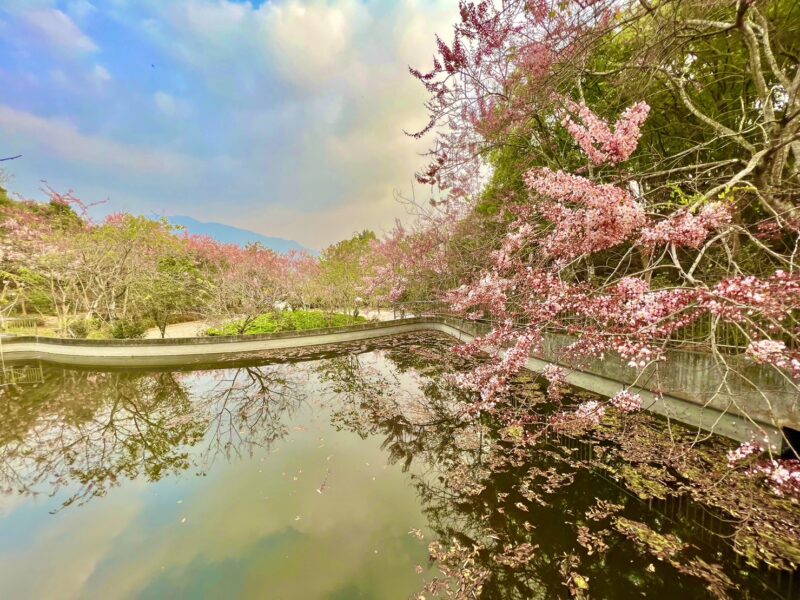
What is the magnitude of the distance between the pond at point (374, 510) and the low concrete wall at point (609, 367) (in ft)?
1.63

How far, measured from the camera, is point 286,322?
1409 centimetres

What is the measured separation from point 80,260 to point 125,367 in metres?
5.43

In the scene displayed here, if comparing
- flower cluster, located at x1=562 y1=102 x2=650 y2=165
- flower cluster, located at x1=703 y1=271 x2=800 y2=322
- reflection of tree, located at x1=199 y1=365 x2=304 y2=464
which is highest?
flower cluster, located at x1=562 y1=102 x2=650 y2=165

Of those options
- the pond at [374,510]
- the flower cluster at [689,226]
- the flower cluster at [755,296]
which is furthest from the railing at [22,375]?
the flower cluster at [755,296]

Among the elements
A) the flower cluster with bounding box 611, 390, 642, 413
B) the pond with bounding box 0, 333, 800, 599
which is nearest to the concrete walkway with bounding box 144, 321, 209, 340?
the pond with bounding box 0, 333, 800, 599

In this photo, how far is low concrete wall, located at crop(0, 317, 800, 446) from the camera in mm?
4016

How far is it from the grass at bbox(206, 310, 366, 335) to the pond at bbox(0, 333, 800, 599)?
655cm

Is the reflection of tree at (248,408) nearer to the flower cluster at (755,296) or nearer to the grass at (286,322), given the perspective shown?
the grass at (286,322)

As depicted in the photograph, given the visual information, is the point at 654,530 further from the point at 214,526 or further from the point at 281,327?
the point at 281,327

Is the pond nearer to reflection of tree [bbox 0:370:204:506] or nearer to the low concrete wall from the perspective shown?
reflection of tree [bbox 0:370:204:506]

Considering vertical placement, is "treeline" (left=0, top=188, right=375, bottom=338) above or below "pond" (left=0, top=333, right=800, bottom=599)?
above

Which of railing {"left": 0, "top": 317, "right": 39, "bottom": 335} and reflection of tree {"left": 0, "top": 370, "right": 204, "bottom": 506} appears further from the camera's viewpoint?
railing {"left": 0, "top": 317, "right": 39, "bottom": 335}

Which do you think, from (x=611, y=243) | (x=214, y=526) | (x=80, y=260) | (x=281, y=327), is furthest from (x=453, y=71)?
(x=80, y=260)

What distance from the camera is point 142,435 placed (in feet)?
17.7
